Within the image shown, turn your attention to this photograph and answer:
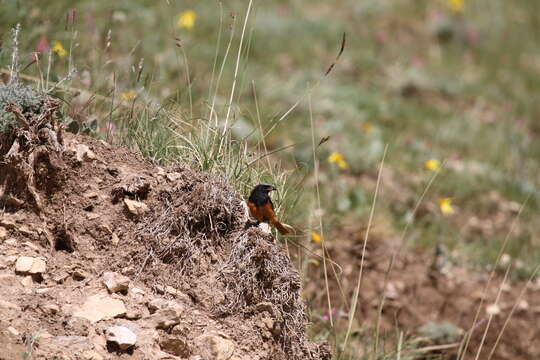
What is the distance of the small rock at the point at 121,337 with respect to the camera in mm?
2338

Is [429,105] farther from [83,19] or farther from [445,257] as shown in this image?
[83,19]

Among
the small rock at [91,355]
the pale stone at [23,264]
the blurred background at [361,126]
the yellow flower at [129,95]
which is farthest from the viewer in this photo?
the yellow flower at [129,95]

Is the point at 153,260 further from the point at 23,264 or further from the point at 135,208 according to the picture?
the point at 23,264

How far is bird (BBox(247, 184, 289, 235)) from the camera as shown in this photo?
2789 millimetres

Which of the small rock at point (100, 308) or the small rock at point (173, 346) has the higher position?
the small rock at point (100, 308)

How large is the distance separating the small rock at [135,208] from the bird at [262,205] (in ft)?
1.37

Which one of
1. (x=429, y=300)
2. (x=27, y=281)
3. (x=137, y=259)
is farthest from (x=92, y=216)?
(x=429, y=300)

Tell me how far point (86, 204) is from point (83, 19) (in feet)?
8.99

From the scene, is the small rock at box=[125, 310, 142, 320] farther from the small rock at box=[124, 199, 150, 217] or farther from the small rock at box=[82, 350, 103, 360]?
the small rock at box=[124, 199, 150, 217]

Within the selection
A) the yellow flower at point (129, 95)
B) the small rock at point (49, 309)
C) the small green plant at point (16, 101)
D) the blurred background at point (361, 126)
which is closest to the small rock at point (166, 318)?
the small rock at point (49, 309)

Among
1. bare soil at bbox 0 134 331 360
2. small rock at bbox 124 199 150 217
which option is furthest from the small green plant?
small rock at bbox 124 199 150 217

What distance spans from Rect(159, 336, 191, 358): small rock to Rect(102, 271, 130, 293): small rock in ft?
0.82

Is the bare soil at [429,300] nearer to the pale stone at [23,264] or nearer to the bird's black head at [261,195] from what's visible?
the bird's black head at [261,195]

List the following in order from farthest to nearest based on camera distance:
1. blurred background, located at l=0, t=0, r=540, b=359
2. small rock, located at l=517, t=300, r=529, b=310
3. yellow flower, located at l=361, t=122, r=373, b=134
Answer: yellow flower, located at l=361, t=122, r=373, b=134, small rock, located at l=517, t=300, r=529, b=310, blurred background, located at l=0, t=0, r=540, b=359
